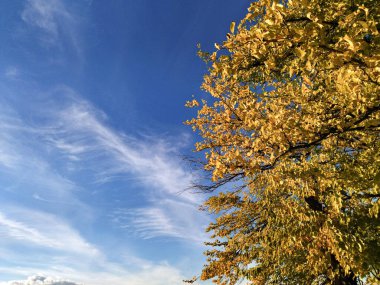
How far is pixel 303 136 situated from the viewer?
4375mm

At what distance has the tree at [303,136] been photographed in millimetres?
3350

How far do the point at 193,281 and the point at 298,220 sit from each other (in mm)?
8368

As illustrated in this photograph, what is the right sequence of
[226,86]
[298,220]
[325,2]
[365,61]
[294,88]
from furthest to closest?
1. [226,86]
2. [298,220]
3. [294,88]
4. [325,2]
5. [365,61]

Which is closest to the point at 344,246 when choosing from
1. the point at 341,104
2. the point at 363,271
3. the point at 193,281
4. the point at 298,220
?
the point at 363,271

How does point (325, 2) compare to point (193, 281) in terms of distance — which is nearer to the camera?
point (325, 2)

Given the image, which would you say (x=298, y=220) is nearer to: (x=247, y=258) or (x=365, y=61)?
(x=247, y=258)

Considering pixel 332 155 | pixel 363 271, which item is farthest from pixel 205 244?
pixel 332 155

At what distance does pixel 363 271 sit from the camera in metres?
6.39

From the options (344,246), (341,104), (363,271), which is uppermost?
(341,104)

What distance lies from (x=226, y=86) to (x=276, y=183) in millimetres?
4776

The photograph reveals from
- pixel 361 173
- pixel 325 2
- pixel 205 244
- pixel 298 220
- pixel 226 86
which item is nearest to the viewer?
pixel 325 2

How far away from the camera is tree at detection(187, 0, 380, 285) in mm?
3350

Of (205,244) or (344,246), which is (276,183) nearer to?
(344,246)

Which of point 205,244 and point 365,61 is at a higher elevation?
point 205,244
